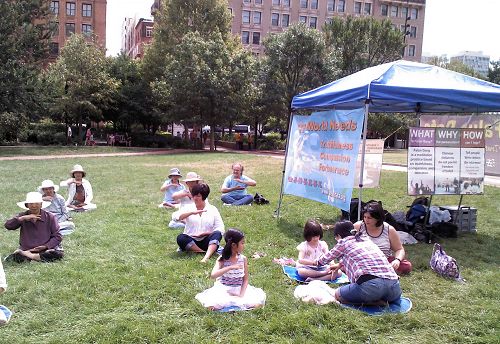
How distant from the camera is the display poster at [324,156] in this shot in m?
6.86

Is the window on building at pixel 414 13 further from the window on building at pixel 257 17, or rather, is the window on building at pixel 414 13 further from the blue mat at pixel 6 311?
the blue mat at pixel 6 311

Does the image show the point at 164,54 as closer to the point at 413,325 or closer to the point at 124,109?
the point at 124,109

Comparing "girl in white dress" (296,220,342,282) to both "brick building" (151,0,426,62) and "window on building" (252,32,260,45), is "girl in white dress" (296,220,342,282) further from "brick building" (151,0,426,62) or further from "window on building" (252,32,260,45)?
"window on building" (252,32,260,45)

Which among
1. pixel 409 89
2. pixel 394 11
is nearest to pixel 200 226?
pixel 409 89

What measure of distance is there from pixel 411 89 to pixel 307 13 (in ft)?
225

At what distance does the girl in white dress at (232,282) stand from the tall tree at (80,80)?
2971cm

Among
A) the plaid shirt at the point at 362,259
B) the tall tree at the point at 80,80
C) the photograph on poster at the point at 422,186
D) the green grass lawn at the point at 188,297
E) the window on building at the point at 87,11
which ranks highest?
the window on building at the point at 87,11

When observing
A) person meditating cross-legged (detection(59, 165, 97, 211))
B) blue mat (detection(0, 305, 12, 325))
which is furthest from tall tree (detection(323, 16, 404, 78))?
blue mat (detection(0, 305, 12, 325))

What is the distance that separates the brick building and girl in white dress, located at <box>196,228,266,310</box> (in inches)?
2546

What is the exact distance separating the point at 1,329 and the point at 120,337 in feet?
3.39

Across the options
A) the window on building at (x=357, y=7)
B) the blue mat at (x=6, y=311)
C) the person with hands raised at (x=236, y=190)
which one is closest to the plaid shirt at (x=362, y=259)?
the blue mat at (x=6, y=311)

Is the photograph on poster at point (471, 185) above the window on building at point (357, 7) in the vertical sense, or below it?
below

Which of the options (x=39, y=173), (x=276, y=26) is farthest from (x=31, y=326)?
(x=276, y=26)

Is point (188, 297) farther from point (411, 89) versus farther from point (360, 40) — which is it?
point (360, 40)
